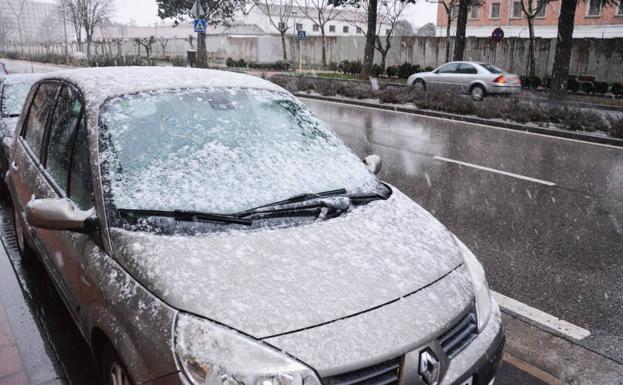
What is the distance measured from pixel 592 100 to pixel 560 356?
1986cm

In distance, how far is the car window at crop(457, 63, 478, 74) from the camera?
64.5ft

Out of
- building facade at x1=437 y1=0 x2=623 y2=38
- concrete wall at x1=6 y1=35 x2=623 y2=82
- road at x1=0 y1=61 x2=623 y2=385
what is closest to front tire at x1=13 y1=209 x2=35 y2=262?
road at x1=0 y1=61 x2=623 y2=385

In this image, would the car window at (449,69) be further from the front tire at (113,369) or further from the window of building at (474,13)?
the window of building at (474,13)

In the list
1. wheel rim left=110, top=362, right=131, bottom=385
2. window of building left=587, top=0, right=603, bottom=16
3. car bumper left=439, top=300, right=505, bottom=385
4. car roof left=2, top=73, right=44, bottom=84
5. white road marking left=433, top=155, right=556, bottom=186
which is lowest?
white road marking left=433, top=155, right=556, bottom=186

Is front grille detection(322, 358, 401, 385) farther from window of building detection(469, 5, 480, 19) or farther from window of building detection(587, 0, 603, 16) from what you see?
window of building detection(469, 5, 480, 19)

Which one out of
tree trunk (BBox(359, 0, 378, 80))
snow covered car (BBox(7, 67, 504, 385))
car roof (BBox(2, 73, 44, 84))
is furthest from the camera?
tree trunk (BBox(359, 0, 378, 80))

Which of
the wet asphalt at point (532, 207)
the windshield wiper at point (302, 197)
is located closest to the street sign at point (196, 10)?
the wet asphalt at point (532, 207)

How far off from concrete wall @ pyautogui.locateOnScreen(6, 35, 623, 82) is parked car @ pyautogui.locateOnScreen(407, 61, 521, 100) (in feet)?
30.0

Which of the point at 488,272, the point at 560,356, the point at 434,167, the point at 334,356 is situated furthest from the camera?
the point at 434,167

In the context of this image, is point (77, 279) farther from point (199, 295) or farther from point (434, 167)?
point (434, 167)

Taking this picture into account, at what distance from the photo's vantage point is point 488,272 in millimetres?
4410

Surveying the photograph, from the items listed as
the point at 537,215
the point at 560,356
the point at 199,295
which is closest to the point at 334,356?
the point at 199,295

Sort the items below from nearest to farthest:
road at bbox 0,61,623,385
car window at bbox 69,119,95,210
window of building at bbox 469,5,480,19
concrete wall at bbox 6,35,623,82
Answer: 1. car window at bbox 69,119,95,210
2. road at bbox 0,61,623,385
3. concrete wall at bbox 6,35,623,82
4. window of building at bbox 469,5,480,19

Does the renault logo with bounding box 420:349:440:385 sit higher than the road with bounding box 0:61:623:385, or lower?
higher
